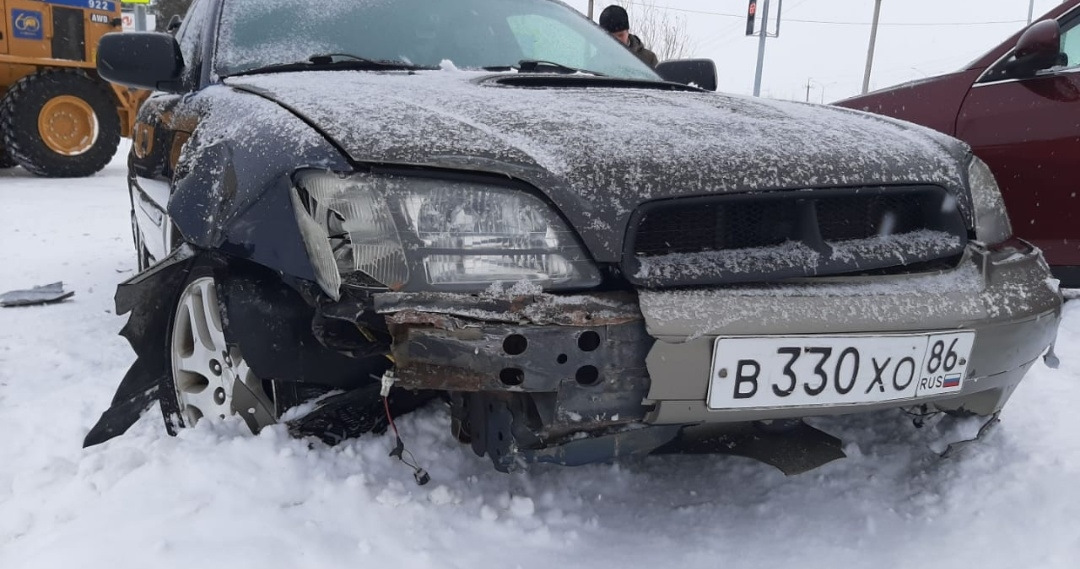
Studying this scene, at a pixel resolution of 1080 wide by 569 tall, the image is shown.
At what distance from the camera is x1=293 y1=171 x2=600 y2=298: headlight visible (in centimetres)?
133

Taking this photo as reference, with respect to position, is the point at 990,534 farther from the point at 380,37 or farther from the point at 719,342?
the point at 380,37

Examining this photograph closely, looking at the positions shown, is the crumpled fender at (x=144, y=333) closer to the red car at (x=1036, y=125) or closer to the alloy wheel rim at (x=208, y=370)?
the alloy wheel rim at (x=208, y=370)

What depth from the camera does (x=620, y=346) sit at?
1.33 m

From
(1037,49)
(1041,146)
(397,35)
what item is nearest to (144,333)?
(397,35)

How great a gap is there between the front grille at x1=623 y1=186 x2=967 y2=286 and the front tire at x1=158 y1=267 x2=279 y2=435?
3.12ft

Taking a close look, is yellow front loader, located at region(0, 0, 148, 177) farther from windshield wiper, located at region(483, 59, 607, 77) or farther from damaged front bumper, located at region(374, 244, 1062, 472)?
damaged front bumper, located at region(374, 244, 1062, 472)

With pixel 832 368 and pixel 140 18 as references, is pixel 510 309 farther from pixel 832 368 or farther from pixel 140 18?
pixel 140 18

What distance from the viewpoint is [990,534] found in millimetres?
1646

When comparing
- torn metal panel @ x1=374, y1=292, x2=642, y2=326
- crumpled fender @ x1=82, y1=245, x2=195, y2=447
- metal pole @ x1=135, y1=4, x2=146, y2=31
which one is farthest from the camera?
metal pole @ x1=135, y1=4, x2=146, y2=31

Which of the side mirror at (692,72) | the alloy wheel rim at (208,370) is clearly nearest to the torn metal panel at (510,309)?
the alloy wheel rim at (208,370)

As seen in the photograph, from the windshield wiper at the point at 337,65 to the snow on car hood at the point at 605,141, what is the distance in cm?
23

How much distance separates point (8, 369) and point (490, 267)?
6.67 ft

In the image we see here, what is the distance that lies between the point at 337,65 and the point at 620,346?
1326 mm

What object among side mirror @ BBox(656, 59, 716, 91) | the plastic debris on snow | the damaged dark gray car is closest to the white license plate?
the damaged dark gray car
